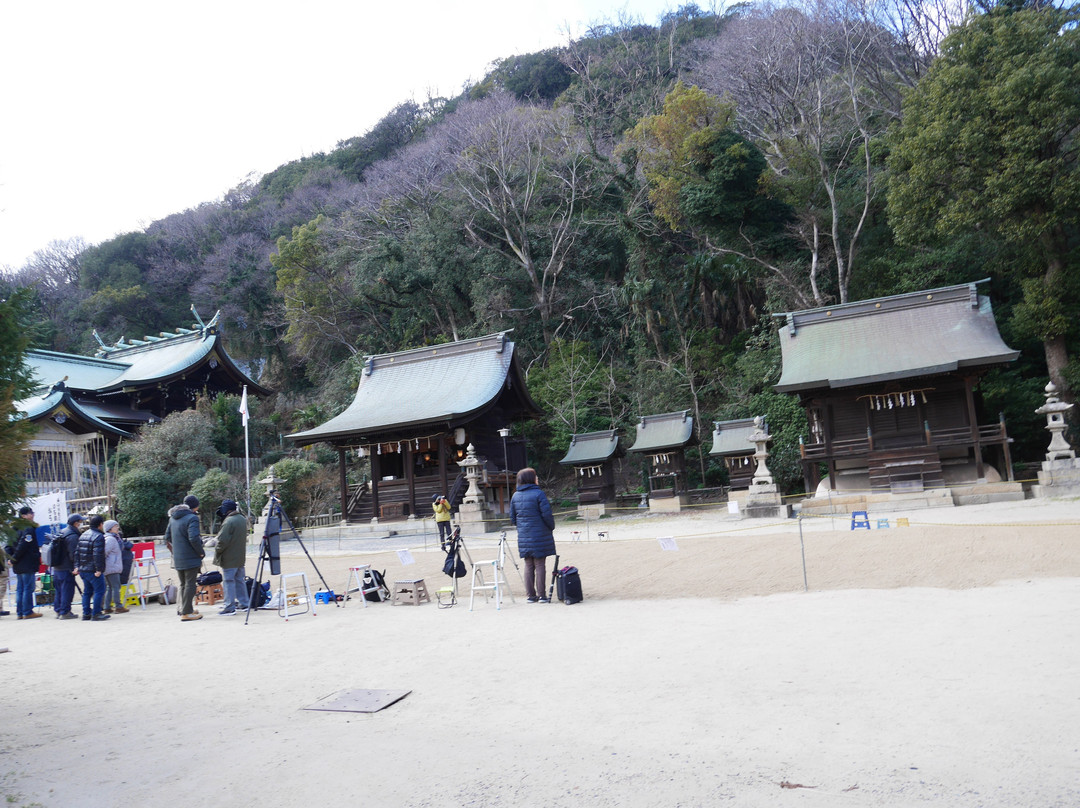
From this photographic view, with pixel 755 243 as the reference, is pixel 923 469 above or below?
below

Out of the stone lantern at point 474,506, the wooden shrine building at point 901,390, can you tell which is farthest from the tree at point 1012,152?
the stone lantern at point 474,506

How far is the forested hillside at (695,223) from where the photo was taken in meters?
20.0

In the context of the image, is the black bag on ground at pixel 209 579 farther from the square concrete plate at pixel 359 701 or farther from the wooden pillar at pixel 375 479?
the wooden pillar at pixel 375 479

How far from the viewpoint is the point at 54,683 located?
5785 millimetres

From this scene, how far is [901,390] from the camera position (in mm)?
19547

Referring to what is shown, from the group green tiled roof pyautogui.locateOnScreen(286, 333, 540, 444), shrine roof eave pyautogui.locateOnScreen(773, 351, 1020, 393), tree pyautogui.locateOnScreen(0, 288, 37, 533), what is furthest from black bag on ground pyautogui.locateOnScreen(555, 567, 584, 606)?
green tiled roof pyautogui.locateOnScreen(286, 333, 540, 444)

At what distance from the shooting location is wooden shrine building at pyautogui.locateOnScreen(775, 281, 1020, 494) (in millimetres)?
18594

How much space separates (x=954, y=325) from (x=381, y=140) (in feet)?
122

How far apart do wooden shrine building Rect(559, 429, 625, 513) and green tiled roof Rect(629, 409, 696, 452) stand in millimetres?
1011

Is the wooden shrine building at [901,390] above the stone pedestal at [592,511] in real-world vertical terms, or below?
above

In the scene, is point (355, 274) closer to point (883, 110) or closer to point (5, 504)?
point (883, 110)

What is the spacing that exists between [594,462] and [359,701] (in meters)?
21.4

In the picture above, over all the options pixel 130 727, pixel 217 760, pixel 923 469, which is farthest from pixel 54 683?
pixel 923 469

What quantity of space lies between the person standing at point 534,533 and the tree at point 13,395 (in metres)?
4.69
